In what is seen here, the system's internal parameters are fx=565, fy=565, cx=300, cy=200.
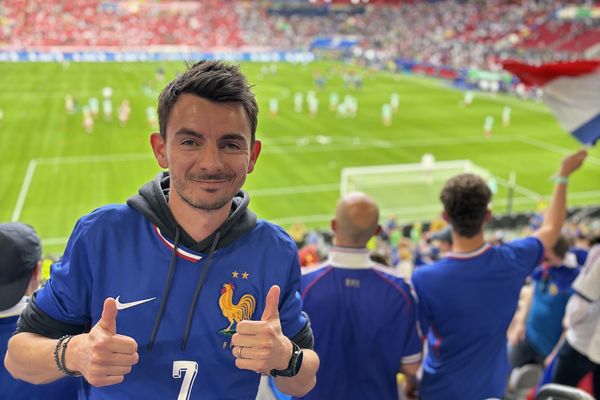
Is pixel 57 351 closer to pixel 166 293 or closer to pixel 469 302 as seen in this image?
pixel 166 293

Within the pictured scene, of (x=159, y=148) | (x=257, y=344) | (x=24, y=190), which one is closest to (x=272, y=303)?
(x=257, y=344)

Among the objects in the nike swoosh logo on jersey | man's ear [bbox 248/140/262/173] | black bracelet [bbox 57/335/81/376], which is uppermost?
man's ear [bbox 248/140/262/173]

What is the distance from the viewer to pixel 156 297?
7.18 feet

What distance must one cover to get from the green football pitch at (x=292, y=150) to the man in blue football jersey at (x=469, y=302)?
868cm

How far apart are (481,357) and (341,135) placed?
23492mm

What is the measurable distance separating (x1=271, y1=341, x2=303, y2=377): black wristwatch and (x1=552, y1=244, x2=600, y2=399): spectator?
2851 millimetres

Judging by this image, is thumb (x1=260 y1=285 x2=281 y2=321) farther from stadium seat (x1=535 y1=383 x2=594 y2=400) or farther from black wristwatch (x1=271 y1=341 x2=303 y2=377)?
stadium seat (x1=535 y1=383 x2=594 y2=400)

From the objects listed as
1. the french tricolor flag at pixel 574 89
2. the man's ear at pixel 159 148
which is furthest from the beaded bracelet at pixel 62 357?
the french tricolor flag at pixel 574 89

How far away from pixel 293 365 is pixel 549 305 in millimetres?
4104

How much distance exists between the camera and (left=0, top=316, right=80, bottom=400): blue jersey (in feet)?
8.67

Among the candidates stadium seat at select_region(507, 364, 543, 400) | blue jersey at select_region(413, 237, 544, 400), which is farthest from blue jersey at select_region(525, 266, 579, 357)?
blue jersey at select_region(413, 237, 544, 400)

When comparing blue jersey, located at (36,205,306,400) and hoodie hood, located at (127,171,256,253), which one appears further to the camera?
hoodie hood, located at (127,171,256,253)

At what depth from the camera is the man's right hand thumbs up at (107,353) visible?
1.86m

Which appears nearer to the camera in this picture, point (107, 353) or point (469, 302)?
point (107, 353)
